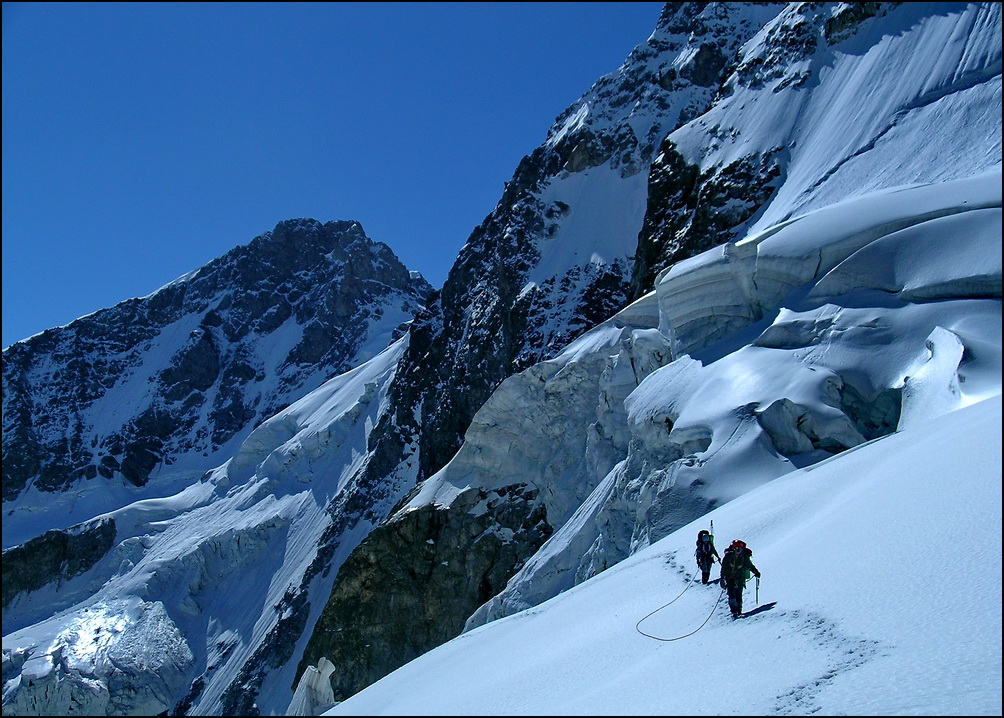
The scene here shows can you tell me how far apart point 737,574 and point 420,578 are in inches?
1147

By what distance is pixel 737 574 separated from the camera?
305 inches

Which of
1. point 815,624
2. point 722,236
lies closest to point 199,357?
point 722,236

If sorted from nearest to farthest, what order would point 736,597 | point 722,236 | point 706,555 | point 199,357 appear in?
point 736,597
point 706,555
point 722,236
point 199,357

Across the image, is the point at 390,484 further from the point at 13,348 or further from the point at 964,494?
the point at 13,348

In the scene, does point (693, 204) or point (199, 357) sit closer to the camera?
point (693, 204)

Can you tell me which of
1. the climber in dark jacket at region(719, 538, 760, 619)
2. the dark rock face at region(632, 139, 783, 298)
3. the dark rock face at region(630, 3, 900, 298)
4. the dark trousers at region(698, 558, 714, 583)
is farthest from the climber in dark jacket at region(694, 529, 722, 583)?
the dark rock face at region(630, 3, 900, 298)

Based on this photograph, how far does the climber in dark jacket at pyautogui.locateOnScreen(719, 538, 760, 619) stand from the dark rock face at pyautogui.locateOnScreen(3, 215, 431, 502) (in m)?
91.5

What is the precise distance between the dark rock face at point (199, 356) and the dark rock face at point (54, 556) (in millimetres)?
20505

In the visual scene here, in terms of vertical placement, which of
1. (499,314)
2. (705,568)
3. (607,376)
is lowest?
(705,568)

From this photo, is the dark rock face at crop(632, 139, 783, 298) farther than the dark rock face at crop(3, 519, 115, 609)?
No

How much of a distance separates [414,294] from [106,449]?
48.2 meters

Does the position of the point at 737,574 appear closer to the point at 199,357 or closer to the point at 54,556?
the point at 54,556

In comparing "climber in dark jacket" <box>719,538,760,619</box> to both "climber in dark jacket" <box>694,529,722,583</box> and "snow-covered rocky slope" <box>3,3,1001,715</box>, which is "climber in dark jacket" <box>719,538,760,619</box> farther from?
"snow-covered rocky slope" <box>3,3,1001,715</box>

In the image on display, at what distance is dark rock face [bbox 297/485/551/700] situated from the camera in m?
32.8
